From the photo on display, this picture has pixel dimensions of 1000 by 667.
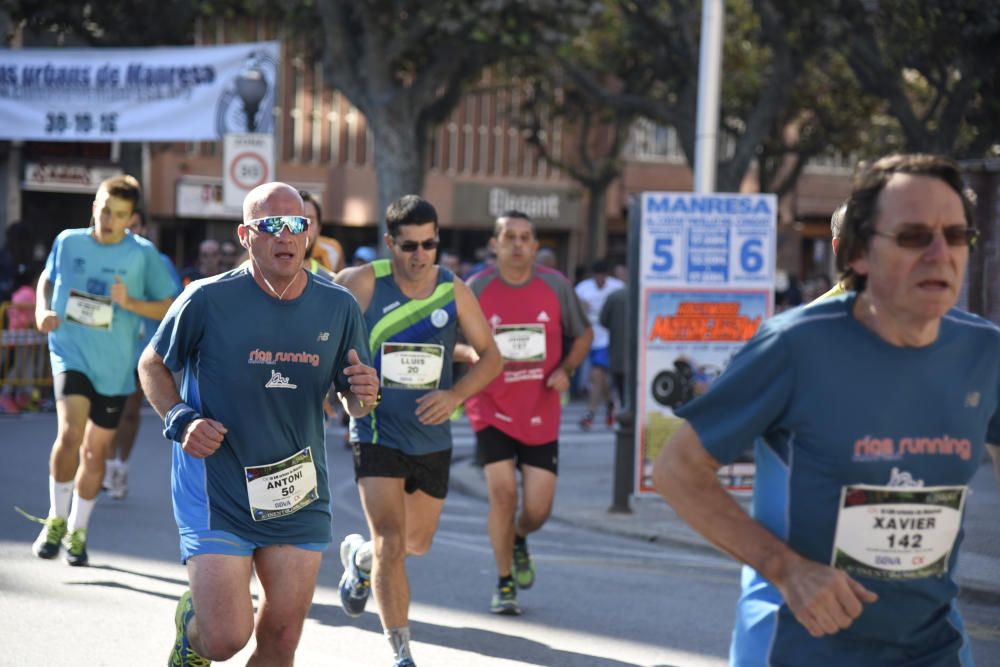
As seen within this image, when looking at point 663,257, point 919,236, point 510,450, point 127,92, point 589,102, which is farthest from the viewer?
point 589,102

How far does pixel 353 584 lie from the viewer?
701cm

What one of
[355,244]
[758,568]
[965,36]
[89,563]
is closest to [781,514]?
[758,568]

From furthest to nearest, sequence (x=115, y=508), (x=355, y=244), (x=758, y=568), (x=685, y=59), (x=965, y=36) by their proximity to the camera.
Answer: (x=355, y=244) → (x=685, y=59) → (x=965, y=36) → (x=115, y=508) → (x=758, y=568)

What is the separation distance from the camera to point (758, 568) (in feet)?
10.3

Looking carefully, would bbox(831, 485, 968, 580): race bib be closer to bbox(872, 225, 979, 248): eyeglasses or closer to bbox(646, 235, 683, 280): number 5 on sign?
bbox(872, 225, 979, 248): eyeglasses

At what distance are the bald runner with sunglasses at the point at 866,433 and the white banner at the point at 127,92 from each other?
53.4 ft

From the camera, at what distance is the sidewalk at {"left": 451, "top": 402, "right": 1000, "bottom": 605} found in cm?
919

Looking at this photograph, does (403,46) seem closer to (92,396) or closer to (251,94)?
(251,94)

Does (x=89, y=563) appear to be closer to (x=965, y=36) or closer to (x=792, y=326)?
(x=792, y=326)

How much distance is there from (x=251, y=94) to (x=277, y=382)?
13051mm

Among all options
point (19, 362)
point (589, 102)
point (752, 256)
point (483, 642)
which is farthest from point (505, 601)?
point (589, 102)

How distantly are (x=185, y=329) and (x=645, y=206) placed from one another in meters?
6.80

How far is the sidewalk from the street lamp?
4.26 metres

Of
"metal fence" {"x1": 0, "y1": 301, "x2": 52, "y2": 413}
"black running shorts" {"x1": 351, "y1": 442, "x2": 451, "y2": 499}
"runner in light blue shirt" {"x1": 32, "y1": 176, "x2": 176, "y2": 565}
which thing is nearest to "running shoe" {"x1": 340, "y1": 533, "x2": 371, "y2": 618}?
"black running shorts" {"x1": 351, "y1": 442, "x2": 451, "y2": 499}
